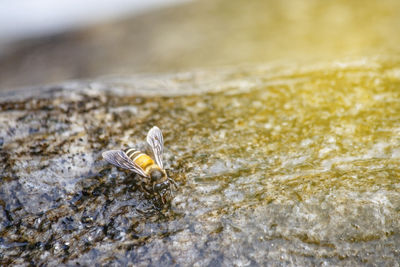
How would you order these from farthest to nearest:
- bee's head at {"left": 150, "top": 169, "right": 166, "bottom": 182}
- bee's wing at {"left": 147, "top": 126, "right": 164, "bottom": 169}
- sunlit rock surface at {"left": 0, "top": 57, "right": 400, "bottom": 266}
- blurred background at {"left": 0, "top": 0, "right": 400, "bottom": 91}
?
blurred background at {"left": 0, "top": 0, "right": 400, "bottom": 91} → bee's wing at {"left": 147, "top": 126, "right": 164, "bottom": 169} → bee's head at {"left": 150, "top": 169, "right": 166, "bottom": 182} → sunlit rock surface at {"left": 0, "top": 57, "right": 400, "bottom": 266}

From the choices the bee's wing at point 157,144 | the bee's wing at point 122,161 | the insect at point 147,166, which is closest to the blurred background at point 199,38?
the bee's wing at point 157,144

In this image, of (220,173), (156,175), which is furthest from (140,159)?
(220,173)

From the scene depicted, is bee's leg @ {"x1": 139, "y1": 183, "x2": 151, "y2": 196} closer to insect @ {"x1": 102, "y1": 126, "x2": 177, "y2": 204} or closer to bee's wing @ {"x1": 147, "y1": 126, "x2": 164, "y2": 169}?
insect @ {"x1": 102, "y1": 126, "x2": 177, "y2": 204}

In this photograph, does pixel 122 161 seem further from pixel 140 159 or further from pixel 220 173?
pixel 220 173

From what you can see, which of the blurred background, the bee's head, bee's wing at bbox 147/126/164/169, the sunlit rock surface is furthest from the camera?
the blurred background

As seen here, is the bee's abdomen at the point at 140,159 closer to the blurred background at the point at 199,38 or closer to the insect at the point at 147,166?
the insect at the point at 147,166

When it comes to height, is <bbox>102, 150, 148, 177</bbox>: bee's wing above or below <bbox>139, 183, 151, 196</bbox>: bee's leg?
above

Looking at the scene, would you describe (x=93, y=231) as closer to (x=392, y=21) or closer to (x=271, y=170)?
(x=271, y=170)

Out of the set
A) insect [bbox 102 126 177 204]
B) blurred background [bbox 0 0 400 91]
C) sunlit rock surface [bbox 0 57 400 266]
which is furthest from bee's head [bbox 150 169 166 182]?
blurred background [bbox 0 0 400 91]

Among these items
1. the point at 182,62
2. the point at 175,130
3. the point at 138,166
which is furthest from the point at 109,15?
the point at 138,166
